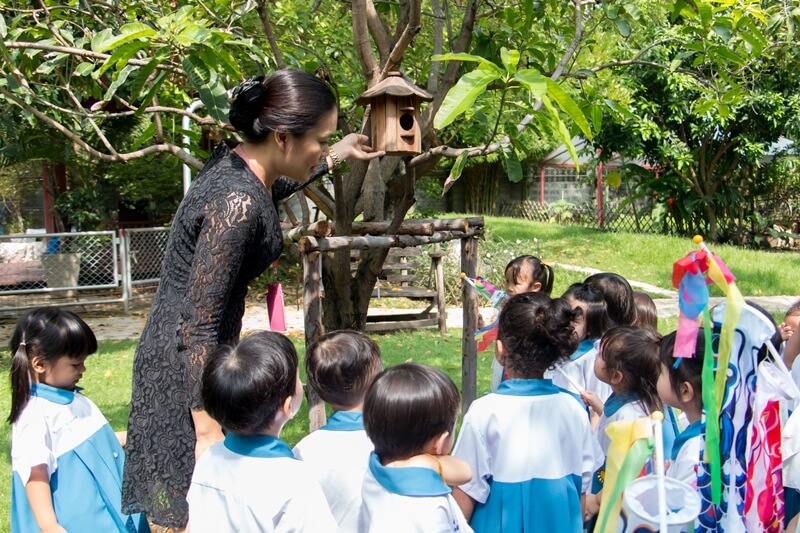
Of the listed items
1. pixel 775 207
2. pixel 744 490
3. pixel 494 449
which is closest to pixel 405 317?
pixel 494 449

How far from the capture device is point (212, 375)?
1837mm

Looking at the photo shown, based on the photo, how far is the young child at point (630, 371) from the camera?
261cm

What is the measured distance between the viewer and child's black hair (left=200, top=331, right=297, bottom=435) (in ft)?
5.97

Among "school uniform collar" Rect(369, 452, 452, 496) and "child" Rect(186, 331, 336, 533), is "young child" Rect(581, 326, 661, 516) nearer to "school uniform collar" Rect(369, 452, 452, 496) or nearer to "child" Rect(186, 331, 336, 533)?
"school uniform collar" Rect(369, 452, 452, 496)

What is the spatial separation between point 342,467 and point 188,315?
0.64m

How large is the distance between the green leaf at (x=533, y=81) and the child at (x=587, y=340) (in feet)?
4.17

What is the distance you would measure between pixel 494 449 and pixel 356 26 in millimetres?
2104

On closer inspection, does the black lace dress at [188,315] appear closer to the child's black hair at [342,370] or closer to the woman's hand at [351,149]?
the child's black hair at [342,370]

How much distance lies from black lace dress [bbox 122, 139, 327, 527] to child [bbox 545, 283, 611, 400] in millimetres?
1567

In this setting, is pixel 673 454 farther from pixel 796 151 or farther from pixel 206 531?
pixel 796 151

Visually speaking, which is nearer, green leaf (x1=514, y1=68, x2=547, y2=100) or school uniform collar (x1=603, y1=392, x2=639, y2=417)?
green leaf (x1=514, y1=68, x2=547, y2=100)

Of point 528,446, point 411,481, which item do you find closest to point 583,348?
point 528,446

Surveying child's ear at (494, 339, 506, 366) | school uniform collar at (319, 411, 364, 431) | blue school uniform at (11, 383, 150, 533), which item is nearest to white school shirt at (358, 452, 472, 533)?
school uniform collar at (319, 411, 364, 431)

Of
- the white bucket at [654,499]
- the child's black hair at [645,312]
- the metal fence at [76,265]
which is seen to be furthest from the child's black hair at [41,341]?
the metal fence at [76,265]
